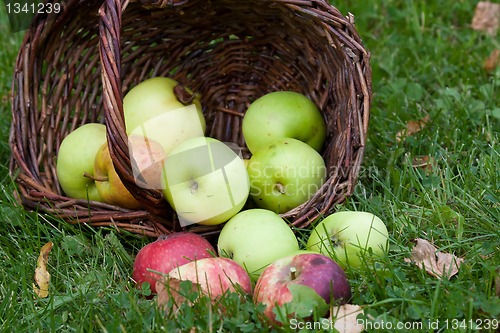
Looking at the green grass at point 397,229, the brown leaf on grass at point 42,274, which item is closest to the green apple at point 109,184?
the green grass at point 397,229

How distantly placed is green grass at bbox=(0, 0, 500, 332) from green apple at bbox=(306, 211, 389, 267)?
0.06m

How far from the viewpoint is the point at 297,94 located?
2.28 metres

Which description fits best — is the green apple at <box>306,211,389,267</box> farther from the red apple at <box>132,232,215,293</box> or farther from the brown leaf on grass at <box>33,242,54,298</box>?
the brown leaf on grass at <box>33,242,54,298</box>

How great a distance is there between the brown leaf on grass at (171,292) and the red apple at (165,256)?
0.06m

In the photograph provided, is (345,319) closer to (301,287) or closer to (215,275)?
(301,287)

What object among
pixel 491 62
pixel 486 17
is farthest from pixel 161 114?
pixel 486 17

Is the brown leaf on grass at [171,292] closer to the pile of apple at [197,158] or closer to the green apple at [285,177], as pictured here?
the pile of apple at [197,158]

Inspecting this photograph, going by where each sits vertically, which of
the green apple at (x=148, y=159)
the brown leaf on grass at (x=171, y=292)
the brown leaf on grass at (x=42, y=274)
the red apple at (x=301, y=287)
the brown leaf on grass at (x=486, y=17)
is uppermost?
the brown leaf on grass at (x=486, y=17)

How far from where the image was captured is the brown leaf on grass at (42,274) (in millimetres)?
1765

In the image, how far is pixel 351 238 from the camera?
1795 mm

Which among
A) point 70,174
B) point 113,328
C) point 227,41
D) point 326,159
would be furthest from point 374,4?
point 113,328

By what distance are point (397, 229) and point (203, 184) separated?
1.86ft

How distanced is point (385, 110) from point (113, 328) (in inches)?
59.4

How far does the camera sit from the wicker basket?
76.5 inches
